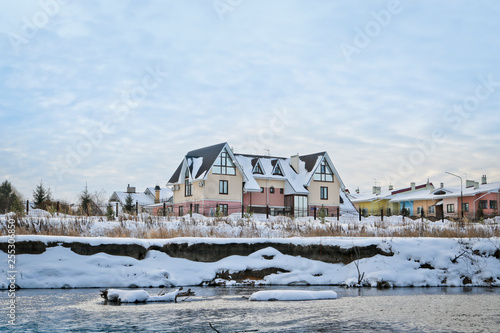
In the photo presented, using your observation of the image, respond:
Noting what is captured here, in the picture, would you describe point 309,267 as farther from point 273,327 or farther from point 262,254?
point 273,327

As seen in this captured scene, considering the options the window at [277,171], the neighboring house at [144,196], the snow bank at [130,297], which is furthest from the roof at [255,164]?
the snow bank at [130,297]

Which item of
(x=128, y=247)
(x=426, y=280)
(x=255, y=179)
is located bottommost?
(x=426, y=280)

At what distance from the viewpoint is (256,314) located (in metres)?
11.6

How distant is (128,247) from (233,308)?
23.8 feet

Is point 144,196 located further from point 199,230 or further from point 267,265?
point 267,265

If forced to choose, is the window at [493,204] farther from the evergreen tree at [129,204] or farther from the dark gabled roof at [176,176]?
the evergreen tree at [129,204]

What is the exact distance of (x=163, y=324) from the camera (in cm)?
1028

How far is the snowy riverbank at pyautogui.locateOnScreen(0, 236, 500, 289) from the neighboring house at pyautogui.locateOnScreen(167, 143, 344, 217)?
1185 inches

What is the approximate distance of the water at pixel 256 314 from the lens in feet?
32.9

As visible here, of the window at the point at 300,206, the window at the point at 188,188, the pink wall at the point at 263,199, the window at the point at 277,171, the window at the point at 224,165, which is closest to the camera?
the window at the point at 224,165

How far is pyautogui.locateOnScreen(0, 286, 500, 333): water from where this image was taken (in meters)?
10.0

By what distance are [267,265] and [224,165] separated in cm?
3466

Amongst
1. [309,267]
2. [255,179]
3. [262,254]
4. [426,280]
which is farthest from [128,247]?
[255,179]

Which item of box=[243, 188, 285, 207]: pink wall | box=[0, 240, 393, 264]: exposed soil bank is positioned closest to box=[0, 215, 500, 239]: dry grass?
box=[0, 240, 393, 264]: exposed soil bank
